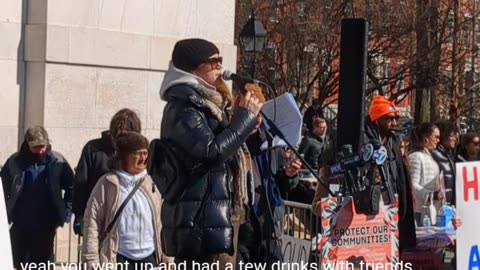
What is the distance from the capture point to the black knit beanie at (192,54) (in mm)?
5953

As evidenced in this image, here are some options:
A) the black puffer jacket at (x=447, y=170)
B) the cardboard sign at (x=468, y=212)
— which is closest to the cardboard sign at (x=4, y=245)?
the cardboard sign at (x=468, y=212)

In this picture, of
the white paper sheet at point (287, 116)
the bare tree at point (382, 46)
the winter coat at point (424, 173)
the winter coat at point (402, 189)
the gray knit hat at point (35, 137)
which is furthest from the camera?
the bare tree at point (382, 46)

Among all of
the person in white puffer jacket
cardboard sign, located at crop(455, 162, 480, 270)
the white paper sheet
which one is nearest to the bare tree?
the person in white puffer jacket

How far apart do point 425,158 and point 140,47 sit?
3566 mm

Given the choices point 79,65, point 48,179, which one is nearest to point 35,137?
point 48,179

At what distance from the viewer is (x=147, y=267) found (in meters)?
6.60

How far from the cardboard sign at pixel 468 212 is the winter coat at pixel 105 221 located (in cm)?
183

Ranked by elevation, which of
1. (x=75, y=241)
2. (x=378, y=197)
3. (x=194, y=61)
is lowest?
(x=75, y=241)

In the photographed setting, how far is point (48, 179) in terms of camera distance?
8750 millimetres

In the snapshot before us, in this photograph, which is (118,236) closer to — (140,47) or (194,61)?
(194,61)

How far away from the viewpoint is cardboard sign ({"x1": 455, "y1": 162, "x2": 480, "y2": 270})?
676 cm

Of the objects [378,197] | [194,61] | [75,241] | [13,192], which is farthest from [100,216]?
[75,241]

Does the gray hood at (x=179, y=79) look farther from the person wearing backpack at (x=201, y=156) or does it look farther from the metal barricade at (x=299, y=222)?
the metal barricade at (x=299, y=222)

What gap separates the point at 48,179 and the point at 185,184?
3220mm
